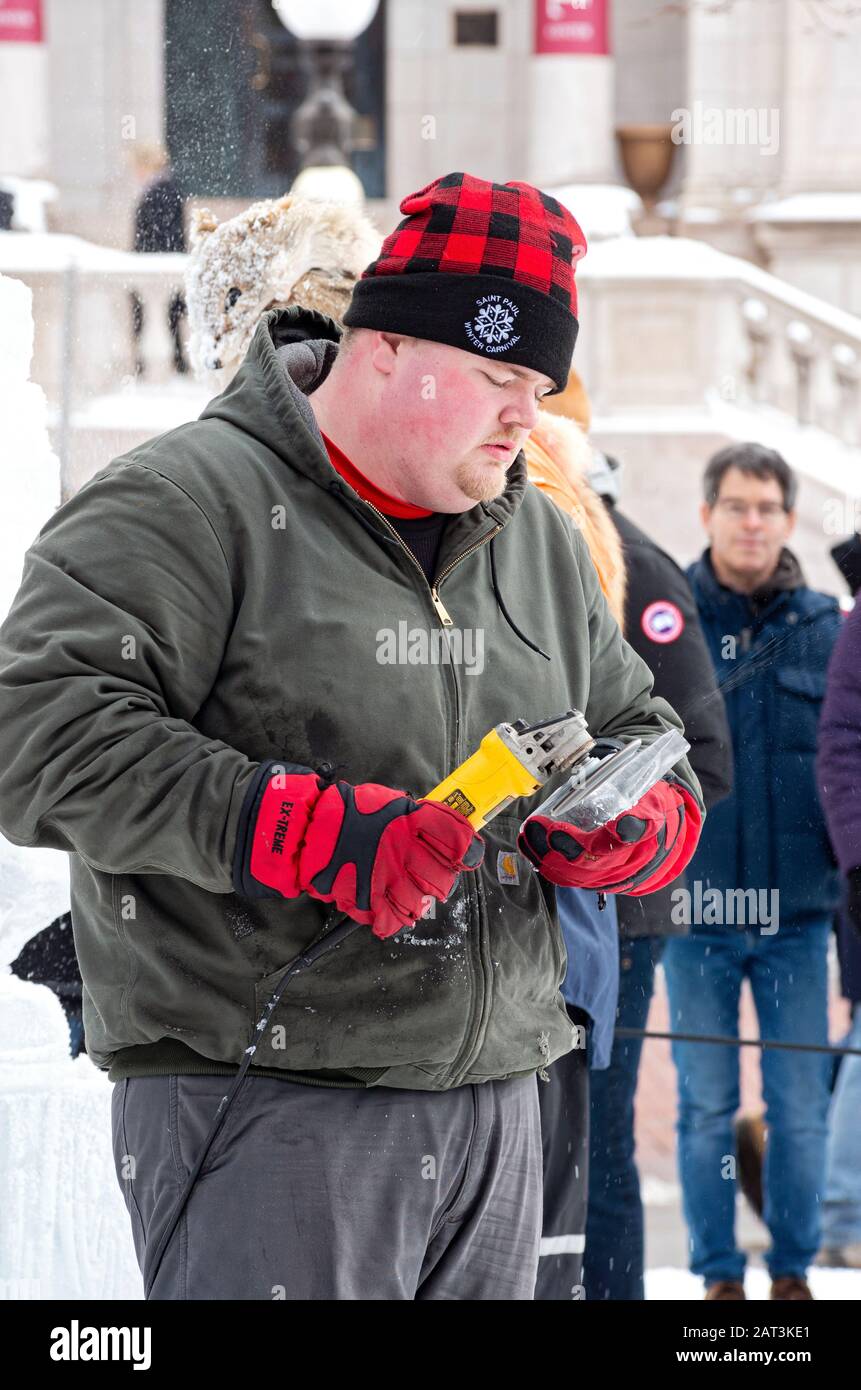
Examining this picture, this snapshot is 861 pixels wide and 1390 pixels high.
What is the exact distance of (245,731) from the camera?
203 centimetres

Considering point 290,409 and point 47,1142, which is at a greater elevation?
point 290,409

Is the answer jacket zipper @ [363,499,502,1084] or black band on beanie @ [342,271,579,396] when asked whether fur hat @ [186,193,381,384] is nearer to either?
black band on beanie @ [342,271,579,396]

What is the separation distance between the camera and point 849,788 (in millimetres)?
3393

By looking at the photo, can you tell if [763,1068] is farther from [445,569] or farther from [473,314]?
[473,314]

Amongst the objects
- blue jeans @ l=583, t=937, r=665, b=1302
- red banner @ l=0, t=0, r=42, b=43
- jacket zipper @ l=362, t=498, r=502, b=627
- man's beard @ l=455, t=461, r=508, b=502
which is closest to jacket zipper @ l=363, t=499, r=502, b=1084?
jacket zipper @ l=362, t=498, r=502, b=627

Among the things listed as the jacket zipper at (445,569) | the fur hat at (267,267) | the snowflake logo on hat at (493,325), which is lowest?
the jacket zipper at (445,569)

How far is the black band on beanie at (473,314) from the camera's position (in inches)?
83.7

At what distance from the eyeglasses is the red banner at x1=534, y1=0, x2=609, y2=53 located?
5291 mm

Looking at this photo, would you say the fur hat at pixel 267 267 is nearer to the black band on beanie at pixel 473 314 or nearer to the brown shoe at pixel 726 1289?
the black band on beanie at pixel 473 314

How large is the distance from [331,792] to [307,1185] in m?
0.48

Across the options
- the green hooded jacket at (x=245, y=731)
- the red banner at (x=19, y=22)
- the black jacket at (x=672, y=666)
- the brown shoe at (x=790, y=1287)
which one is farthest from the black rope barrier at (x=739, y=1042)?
the red banner at (x=19, y=22)

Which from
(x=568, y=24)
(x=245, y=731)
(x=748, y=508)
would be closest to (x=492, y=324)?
(x=245, y=731)

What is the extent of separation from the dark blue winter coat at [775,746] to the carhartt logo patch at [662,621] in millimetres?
282

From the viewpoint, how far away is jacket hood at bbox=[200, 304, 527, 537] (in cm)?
212
